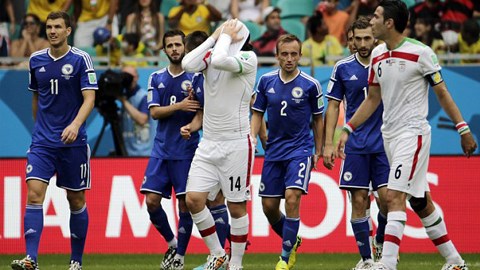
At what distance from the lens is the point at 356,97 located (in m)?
11.3

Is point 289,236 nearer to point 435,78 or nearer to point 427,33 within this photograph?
point 435,78

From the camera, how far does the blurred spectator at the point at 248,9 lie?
18564 millimetres

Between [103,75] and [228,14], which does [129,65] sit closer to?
[103,75]

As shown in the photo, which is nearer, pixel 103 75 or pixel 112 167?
pixel 112 167

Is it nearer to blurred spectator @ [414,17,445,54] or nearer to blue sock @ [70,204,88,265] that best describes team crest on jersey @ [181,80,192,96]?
blue sock @ [70,204,88,265]

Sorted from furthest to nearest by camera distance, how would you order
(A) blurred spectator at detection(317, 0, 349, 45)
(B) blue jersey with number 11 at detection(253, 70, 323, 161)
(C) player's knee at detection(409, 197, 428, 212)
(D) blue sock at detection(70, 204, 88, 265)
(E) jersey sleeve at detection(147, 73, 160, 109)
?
1. (A) blurred spectator at detection(317, 0, 349, 45)
2. (E) jersey sleeve at detection(147, 73, 160, 109)
3. (B) blue jersey with number 11 at detection(253, 70, 323, 161)
4. (D) blue sock at detection(70, 204, 88, 265)
5. (C) player's knee at detection(409, 197, 428, 212)

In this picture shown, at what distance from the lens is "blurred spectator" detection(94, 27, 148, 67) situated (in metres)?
17.2

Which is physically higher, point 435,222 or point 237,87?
point 237,87

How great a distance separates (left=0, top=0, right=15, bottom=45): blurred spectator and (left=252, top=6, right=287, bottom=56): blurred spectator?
411 centimetres

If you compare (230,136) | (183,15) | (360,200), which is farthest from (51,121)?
(183,15)

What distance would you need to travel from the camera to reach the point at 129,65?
17.0 metres

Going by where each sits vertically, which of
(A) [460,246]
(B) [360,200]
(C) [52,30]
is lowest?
(A) [460,246]

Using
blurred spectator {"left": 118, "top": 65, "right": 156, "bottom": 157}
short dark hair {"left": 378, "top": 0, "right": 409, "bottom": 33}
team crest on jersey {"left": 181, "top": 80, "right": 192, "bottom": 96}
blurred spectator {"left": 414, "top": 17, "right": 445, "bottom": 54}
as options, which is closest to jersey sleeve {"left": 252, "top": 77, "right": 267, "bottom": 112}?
team crest on jersey {"left": 181, "top": 80, "right": 192, "bottom": 96}

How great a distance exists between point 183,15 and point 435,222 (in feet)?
31.0
